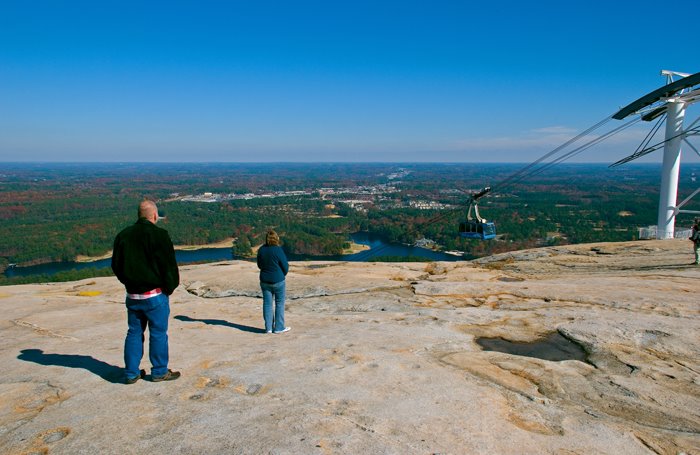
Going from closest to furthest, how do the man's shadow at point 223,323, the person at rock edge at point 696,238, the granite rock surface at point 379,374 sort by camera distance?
the granite rock surface at point 379,374 < the man's shadow at point 223,323 < the person at rock edge at point 696,238

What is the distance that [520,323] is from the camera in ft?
28.6

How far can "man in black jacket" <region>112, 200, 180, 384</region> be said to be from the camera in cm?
535

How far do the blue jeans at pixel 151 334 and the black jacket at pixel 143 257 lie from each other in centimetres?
19

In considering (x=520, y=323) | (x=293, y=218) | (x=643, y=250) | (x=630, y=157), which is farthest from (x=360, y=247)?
(x=520, y=323)

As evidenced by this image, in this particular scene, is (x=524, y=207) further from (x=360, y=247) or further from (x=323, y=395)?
(x=323, y=395)

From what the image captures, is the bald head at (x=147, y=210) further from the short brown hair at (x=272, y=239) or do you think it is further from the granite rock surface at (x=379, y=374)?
the short brown hair at (x=272, y=239)

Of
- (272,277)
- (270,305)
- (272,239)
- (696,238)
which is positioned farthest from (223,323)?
(696,238)

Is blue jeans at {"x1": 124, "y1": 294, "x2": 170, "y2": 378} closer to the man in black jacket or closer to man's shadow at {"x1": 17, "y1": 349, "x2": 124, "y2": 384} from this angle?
the man in black jacket

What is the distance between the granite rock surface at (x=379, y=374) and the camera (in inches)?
168

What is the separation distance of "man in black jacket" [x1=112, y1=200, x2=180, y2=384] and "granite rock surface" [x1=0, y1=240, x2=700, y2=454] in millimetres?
384

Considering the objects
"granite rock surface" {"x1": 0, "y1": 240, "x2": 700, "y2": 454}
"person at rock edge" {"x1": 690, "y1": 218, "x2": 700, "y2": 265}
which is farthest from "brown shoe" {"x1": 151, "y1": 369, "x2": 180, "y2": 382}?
"person at rock edge" {"x1": 690, "y1": 218, "x2": 700, "y2": 265}

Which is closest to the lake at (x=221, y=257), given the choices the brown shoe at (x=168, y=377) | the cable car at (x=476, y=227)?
the cable car at (x=476, y=227)

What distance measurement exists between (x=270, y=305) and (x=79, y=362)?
301 cm

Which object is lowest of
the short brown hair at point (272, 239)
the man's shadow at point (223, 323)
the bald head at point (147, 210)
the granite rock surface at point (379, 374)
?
the man's shadow at point (223, 323)
